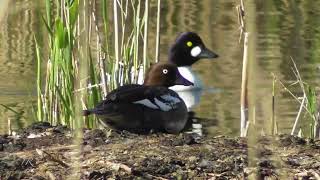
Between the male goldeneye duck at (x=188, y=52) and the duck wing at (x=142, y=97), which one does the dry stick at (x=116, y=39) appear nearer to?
the duck wing at (x=142, y=97)

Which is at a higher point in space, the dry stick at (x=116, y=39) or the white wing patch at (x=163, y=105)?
the dry stick at (x=116, y=39)

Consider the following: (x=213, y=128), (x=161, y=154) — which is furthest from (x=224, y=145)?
(x=213, y=128)

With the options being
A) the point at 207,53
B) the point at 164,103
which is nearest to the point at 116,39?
the point at 164,103

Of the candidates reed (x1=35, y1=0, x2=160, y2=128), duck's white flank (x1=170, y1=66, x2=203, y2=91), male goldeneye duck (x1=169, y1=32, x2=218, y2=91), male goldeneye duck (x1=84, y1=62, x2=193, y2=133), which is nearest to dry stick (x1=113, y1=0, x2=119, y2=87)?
reed (x1=35, y1=0, x2=160, y2=128)

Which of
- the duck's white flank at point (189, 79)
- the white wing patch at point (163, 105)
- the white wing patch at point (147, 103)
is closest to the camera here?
the white wing patch at point (147, 103)

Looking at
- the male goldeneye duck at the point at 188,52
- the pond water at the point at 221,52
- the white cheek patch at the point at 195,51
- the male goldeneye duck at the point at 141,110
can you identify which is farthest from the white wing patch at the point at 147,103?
the white cheek patch at the point at 195,51

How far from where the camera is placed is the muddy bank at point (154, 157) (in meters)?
4.95

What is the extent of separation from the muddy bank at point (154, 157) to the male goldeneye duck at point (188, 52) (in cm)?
603

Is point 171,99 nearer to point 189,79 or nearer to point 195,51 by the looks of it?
point 189,79

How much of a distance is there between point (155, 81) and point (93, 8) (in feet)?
5.19

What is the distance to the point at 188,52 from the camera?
41.5 feet

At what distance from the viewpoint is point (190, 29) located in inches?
562

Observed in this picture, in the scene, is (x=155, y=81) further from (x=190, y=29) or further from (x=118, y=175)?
(x=190, y=29)

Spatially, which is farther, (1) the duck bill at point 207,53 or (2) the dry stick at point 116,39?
(1) the duck bill at point 207,53
